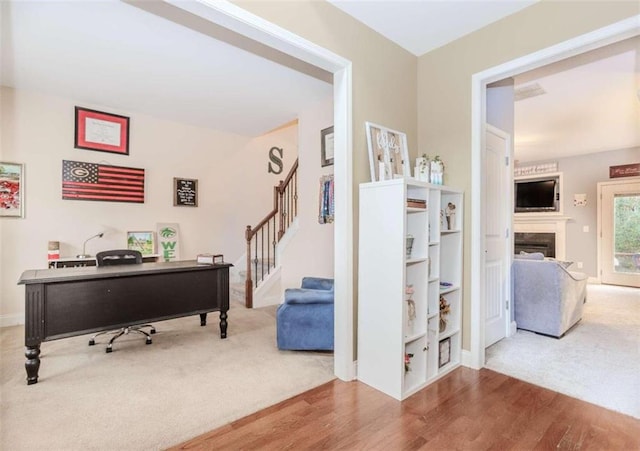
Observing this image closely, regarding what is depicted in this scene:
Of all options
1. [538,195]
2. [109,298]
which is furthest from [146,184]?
[538,195]

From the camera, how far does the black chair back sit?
11.3 feet

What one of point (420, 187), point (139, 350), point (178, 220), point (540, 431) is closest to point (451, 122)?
point (420, 187)

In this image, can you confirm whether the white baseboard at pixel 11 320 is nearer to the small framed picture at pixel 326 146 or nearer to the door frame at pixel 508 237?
the small framed picture at pixel 326 146

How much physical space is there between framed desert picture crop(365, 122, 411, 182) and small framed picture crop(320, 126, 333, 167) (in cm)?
142

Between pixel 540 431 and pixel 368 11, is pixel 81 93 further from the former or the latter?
pixel 540 431

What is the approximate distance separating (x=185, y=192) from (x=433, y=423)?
468 cm

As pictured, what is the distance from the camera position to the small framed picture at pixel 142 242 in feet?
15.3

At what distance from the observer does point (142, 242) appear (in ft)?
15.6

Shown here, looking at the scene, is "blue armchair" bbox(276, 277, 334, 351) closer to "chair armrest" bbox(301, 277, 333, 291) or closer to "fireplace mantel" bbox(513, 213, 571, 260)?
"chair armrest" bbox(301, 277, 333, 291)

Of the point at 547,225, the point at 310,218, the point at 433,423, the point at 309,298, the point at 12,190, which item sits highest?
the point at 12,190

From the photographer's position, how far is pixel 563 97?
162 inches

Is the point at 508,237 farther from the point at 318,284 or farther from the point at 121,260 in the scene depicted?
the point at 121,260

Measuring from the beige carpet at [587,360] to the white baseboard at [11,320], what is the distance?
5236 mm

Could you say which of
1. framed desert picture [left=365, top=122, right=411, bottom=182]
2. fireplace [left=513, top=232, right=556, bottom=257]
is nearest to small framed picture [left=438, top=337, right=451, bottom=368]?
framed desert picture [left=365, top=122, right=411, bottom=182]
